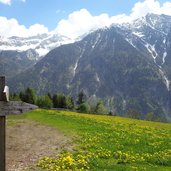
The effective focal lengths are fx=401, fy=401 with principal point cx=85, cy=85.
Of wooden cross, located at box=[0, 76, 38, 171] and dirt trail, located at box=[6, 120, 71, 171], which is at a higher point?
wooden cross, located at box=[0, 76, 38, 171]

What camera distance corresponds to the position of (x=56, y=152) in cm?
2464

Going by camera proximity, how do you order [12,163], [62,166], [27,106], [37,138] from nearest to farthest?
[27,106] < [62,166] < [12,163] < [37,138]

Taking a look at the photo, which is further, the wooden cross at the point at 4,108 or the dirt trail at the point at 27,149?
the dirt trail at the point at 27,149

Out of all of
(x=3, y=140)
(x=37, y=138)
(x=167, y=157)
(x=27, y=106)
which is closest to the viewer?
(x=3, y=140)

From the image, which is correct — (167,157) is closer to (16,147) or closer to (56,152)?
(56,152)

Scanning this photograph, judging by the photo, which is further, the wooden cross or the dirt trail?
the dirt trail

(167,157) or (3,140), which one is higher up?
(3,140)

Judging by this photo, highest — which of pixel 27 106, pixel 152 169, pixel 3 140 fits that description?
pixel 27 106

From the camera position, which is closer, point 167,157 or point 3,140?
point 3,140

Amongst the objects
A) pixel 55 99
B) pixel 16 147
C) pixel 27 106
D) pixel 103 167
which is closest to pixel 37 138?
pixel 16 147

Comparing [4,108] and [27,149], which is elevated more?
[4,108]

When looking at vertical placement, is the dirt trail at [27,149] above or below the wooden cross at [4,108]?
below

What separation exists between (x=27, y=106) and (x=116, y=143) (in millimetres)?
17963

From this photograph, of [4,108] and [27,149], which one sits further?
[27,149]
